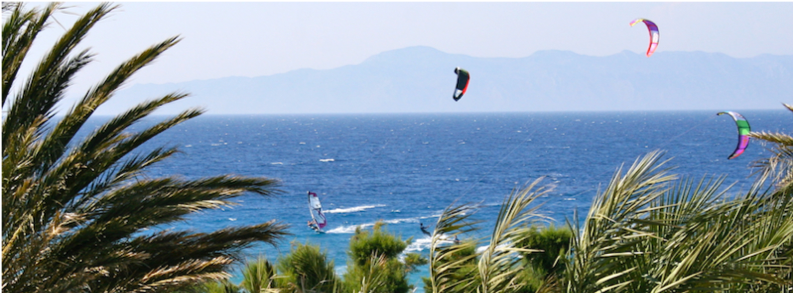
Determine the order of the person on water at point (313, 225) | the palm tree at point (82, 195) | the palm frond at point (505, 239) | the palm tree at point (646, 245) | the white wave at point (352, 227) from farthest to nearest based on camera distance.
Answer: the white wave at point (352, 227)
the person on water at point (313, 225)
the palm frond at point (505, 239)
the palm tree at point (82, 195)
the palm tree at point (646, 245)

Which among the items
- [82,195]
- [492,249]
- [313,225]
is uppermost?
[82,195]

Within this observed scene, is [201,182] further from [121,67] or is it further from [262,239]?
[121,67]

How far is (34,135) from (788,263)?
648 cm

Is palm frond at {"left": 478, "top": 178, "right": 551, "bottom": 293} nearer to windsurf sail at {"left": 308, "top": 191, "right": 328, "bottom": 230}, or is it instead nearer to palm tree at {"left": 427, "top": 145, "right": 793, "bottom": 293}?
palm tree at {"left": 427, "top": 145, "right": 793, "bottom": 293}

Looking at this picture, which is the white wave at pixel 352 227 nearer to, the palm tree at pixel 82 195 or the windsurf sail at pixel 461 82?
the windsurf sail at pixel 461 82

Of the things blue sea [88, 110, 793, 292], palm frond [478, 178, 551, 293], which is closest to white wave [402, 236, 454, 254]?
blue sea [88, 110, 793, 292]

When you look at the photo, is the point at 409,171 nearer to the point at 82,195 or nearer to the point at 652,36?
the point at 652,36

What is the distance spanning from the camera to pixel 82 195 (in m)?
5.63

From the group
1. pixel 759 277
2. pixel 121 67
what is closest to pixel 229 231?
pixel 121 67

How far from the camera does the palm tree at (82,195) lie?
4973 mm

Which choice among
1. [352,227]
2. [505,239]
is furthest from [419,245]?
[505,239]

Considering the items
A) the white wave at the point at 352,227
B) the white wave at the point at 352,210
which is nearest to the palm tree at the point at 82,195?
the white wave at the point at 352,227

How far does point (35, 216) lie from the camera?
5246 mm

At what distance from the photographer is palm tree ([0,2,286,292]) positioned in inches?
196
